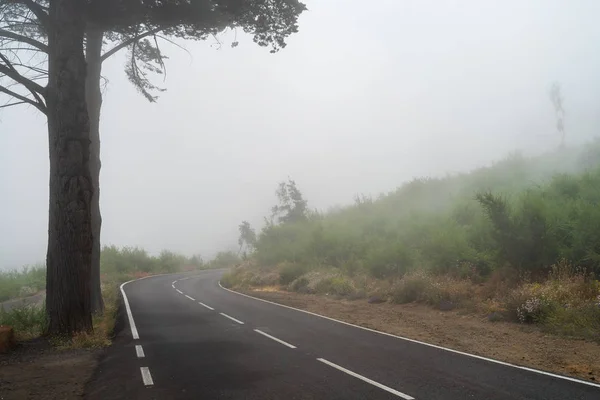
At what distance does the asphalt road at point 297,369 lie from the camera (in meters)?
6.50

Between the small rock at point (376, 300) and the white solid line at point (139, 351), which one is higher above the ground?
Answer: the white solid line at point (139, 351)

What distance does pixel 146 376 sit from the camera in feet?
24.8

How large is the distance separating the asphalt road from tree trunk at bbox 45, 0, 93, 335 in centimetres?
160

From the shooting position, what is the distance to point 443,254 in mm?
18500

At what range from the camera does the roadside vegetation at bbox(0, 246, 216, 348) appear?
1105cm

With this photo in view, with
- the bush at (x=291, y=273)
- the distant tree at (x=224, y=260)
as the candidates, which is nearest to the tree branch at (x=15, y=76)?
the bush at (x=291, y=273)

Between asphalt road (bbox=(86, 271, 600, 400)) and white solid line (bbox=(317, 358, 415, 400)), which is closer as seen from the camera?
white solid line (bbox=(317, 358, 415, 400))

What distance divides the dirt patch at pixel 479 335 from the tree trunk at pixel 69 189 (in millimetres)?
8062

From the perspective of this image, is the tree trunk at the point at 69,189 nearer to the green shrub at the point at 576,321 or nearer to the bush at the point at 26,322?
the bush at the point at 26,322

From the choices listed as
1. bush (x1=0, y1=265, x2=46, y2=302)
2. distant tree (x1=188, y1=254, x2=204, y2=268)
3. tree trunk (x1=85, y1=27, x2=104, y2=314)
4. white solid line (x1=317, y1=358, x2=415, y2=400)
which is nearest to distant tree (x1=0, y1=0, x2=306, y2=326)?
tree trunk (x1=85, y1=27, x2=104, y2=314)

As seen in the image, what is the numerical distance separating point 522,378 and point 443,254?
11.5 m

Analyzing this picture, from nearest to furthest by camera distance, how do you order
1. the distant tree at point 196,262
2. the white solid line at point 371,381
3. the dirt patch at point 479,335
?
1. the white solid line at point 371,381
2. the dirt patch at point 479,335
3. the distant tree at point 196,262

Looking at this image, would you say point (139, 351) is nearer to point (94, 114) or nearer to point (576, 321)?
point (94, 114)

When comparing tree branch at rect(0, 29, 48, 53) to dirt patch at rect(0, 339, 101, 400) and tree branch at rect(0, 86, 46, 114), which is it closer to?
tree branch at rect(0, 86, 46, 114)
